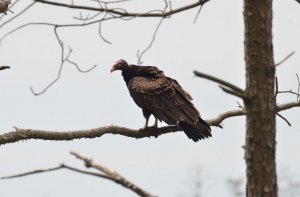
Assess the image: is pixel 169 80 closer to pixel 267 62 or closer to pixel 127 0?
pixel 127 0

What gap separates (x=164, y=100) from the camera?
686cm

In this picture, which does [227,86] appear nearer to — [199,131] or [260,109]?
[260,109]

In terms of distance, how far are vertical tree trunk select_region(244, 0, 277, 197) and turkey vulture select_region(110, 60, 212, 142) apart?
3425 millimetres

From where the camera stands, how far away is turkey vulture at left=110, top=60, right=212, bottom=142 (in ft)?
20.1

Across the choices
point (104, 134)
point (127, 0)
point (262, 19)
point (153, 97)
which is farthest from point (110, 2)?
point (153, 97)

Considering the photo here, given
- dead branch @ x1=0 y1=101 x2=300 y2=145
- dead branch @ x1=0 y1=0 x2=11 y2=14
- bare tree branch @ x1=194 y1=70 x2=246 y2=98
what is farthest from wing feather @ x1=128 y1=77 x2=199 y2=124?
bare tree branch @ x1=194 y1=70 x2=246 y2=98

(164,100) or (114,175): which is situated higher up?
(164,100)

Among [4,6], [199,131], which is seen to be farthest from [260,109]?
[199,131]

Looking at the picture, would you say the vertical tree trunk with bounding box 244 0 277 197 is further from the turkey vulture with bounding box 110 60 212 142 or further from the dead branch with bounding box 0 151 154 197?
the turkey vulture with bounding box 110 60 212 142

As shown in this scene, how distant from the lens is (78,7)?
2877 millimetres

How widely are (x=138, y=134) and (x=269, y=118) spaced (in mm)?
2886

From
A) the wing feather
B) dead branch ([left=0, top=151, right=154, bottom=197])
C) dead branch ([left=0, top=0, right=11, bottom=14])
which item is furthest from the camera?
the wing feather

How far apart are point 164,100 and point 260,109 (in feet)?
14.2

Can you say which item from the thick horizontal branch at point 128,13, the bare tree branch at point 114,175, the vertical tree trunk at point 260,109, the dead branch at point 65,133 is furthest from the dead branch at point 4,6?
the bare tree branch at point 114,175
